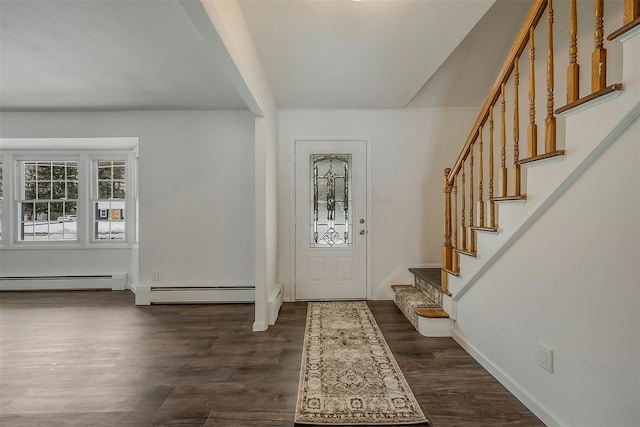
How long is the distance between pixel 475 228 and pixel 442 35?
1515mm

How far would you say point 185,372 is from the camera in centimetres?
221

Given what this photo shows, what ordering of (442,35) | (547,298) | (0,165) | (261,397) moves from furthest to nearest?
(0,165) < (442,35) < (261,397) < (547,298)

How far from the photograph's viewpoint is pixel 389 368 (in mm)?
2221

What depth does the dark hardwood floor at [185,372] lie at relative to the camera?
5.78 ft

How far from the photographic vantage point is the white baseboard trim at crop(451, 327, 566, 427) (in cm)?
164

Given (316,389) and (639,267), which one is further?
(316,389)

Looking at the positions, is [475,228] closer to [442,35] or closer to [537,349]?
[537,349]

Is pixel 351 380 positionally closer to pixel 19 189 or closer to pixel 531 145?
pixel 531 145

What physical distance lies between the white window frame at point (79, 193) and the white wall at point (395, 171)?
2496mm

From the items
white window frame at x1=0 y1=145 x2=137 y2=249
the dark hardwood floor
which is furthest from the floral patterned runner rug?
white window frame at x1=0 y1=145 x2=137 y2=249

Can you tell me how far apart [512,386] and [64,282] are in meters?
5.55

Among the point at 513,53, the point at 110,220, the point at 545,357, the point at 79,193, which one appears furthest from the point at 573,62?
the point at 79,193

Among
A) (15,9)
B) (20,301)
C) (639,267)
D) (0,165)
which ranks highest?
(15,9)

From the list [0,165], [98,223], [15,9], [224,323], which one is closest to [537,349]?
[224,323]
